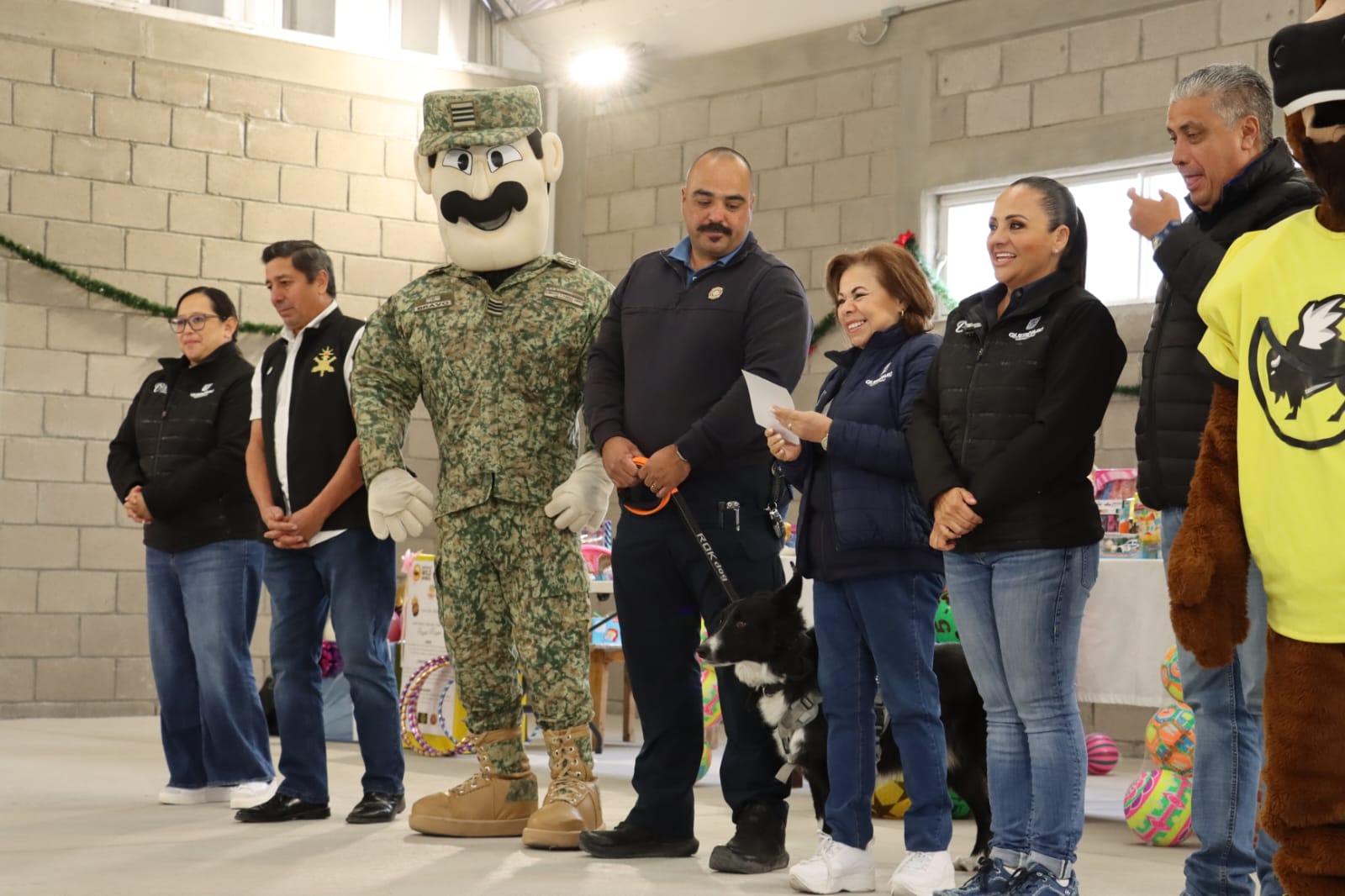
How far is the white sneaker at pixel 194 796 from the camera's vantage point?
4648 mm

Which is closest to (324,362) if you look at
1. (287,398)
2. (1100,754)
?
(287,398)

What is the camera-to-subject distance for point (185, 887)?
10.6 feet

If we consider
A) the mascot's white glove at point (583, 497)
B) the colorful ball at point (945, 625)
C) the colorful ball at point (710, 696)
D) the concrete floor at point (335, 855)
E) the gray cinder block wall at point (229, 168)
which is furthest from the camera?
the gray cinder block wall at point (229, 168)

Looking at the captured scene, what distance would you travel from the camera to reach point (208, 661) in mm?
4535

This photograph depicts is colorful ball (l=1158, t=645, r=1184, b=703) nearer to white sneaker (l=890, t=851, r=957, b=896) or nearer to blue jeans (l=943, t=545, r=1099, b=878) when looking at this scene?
white sneaker (l=890, t=851, r=957, b=896)

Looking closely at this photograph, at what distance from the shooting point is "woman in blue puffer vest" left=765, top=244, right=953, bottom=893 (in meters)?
3.25

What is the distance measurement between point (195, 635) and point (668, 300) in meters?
1.82

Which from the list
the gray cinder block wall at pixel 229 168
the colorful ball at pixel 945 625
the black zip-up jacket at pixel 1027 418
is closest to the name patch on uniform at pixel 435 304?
the black zip-up jacket at pixel 1027 418

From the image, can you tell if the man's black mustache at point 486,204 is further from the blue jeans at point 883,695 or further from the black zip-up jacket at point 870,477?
the blue jeans at point 883,695

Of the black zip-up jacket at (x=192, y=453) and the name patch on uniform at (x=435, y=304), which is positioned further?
the black zip-up jacket at (x=192, y=453)

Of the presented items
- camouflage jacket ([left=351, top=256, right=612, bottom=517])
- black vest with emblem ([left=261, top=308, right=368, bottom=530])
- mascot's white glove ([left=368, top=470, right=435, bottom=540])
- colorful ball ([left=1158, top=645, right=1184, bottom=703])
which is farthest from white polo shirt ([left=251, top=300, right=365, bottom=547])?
colorful ball ([left=1158, top=645, right=1184, bottom=703])

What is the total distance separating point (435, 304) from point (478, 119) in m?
0.50

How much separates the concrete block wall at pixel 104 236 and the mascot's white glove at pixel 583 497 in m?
4.67

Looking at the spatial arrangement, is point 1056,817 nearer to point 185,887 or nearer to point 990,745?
point 990,745
